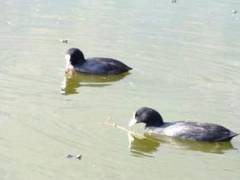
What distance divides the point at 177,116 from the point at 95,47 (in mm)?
5631

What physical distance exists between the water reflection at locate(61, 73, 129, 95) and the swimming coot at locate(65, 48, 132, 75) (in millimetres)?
113

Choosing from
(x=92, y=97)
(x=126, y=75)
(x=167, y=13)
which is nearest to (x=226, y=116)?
(x=92, y=97)

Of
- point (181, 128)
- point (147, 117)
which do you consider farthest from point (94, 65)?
point (181, 128)

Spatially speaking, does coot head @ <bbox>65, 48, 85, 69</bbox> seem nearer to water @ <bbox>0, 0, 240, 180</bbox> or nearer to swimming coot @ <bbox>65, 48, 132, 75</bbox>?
swimming coot @ <bbox>65, 48, 132, 75</bbox>

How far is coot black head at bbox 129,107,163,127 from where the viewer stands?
1296 centimetres

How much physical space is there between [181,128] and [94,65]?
4534mm

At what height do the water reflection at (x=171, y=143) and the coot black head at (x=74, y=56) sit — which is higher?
the coot black head at (x=74, y=56)

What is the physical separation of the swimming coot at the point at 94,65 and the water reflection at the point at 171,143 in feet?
13.1

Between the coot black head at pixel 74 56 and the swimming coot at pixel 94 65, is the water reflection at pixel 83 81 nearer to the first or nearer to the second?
the swimming coot at pixel 94 65

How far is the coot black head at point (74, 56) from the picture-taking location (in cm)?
1675

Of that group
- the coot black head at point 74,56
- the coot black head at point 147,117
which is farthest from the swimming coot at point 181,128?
the coot black head at point 74,56

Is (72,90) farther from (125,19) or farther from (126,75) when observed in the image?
(125,19)

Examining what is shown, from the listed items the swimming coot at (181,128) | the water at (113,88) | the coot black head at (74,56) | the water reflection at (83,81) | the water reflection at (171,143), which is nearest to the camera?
the water at (113,88)

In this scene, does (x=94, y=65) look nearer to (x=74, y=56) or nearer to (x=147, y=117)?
(x=74, y=56)
